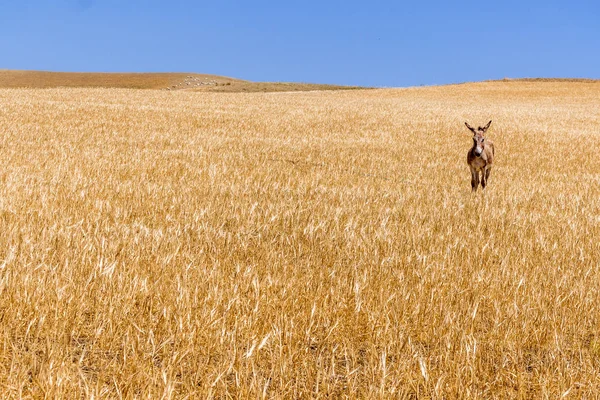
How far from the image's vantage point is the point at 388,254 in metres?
5.46

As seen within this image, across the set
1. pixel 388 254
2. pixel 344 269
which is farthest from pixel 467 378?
pixel 388 254

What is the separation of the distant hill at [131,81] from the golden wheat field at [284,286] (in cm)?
8520

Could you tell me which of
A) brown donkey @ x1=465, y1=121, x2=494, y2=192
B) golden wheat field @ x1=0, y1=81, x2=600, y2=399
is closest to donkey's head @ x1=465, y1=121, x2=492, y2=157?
brown donkey @ x1=465, y1=121, x2=494, y2=192

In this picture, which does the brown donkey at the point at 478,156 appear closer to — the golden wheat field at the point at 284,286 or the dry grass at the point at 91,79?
the golden wheat field at the point at 284,286

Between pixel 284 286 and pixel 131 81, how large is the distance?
108 meters

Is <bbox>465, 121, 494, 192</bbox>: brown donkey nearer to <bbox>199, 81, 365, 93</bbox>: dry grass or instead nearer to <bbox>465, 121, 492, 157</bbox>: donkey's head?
<bbox>465, 121, 492, 157</bbox>: donkey's head

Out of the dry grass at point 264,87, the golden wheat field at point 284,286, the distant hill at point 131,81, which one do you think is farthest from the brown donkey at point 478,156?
the distant hill at point 131,81

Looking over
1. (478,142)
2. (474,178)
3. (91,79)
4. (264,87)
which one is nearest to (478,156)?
(478,142)

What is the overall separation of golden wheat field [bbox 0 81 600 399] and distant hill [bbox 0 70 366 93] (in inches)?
3354

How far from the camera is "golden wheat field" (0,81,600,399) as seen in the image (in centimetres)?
293

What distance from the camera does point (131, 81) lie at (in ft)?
344

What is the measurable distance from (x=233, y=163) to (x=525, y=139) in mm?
15448

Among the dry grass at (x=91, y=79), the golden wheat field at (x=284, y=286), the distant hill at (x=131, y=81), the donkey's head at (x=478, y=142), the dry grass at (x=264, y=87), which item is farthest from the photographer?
the dry grass at (x=91, y=79)

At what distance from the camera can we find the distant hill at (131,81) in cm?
9756
